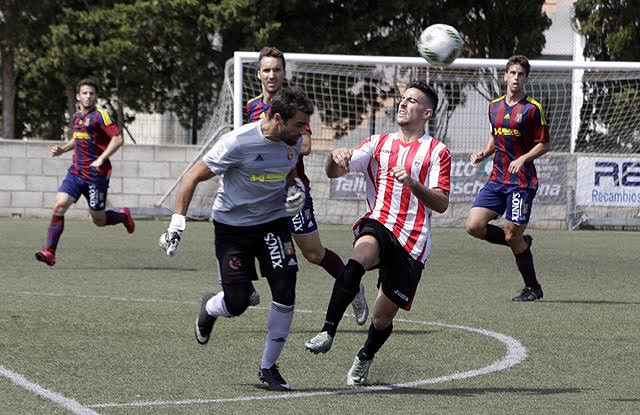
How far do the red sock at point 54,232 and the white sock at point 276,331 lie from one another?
7.04 m

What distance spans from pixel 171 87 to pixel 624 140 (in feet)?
33.9

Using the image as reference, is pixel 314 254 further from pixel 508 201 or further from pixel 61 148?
pixel 61 148

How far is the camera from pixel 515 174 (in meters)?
11.4

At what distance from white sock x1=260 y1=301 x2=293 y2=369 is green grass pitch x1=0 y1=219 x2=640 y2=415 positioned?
0.69 feet

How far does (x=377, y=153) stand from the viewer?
727 centimetres

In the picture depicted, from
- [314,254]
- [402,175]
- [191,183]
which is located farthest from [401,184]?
[314,254]

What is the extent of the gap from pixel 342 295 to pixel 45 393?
5.41 ft

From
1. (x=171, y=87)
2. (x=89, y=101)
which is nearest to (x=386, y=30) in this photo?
(x=171, y=87)

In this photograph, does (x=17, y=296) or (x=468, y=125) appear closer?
(x=17, y=296)

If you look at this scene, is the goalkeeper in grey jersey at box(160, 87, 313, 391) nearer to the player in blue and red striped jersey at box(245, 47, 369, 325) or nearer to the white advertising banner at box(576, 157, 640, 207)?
the player in blue and red striped jersey at box(245, 47, 369, 325)

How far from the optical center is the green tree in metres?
22.7

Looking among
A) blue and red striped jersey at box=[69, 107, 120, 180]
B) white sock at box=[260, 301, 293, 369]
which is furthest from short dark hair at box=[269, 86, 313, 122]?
blue and red striped jersey at box=[69, 107, 120, 180]

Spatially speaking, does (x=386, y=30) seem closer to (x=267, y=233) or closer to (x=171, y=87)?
(x=171, y=87)

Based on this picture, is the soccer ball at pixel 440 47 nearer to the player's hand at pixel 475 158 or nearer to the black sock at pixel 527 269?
the player's hand at pixel 475 158
